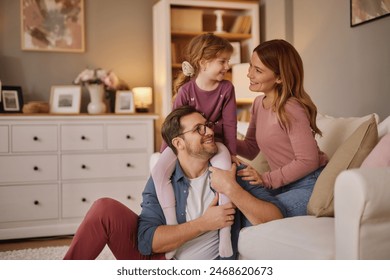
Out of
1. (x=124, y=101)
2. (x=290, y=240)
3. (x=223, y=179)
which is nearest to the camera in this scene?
(x=290, y=240)

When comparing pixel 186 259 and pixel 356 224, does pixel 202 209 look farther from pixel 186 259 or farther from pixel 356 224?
pixel 356 224

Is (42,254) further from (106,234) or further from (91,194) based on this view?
(106,234)

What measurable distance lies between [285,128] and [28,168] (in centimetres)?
187

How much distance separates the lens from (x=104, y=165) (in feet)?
10.7

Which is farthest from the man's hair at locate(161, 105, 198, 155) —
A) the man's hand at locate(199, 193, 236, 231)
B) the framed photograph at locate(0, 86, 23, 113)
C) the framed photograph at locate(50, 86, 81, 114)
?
the framed photograph at locate(0, 86, 23, 113)

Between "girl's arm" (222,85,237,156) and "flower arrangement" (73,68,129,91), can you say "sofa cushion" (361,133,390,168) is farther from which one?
"flower arrangement" (73,68,129,91)

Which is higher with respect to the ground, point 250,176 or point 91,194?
point 250,176

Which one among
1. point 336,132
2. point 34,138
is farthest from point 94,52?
point 336,132

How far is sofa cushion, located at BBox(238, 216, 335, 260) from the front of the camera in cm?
146

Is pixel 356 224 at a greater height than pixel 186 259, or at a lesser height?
greater

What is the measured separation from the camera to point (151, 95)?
11.8ft

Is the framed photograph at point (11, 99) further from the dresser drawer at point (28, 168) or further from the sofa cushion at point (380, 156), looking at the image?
the sofa cushion at point (380, 156)
